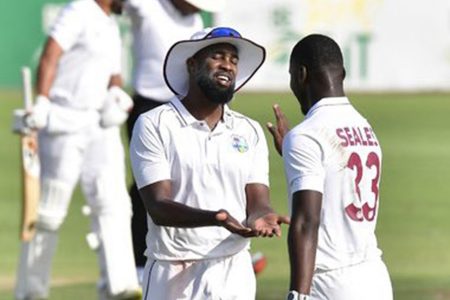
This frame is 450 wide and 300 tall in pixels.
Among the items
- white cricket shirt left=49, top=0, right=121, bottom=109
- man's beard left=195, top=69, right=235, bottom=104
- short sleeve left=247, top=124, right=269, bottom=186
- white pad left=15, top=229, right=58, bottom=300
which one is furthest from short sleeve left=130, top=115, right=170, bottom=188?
white pad left=15, top=229, right=58, bottom=300

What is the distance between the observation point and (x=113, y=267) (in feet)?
34.4

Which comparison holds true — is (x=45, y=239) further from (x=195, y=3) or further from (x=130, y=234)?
(x=195, y=3)

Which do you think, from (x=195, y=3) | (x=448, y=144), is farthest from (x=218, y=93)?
(x=448, y=144)

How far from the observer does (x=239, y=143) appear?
23.3 feet

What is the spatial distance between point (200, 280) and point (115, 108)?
383cm

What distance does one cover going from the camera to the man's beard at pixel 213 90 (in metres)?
7.09

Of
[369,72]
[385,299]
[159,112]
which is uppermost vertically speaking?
[159,112]

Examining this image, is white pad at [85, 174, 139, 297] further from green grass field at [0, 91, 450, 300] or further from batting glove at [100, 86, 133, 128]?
green grass field at [0, 91, 450, 300]

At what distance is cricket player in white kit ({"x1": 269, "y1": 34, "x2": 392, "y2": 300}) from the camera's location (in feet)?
20.4

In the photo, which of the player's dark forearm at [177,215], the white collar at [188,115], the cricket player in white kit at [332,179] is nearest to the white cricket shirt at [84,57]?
the white collar at [188,115]

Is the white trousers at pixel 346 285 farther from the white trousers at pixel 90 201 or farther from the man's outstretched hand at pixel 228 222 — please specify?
the white trousers at pixel 90 201

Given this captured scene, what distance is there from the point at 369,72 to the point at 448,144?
8003mm

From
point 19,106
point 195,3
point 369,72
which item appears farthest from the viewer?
point 369,72

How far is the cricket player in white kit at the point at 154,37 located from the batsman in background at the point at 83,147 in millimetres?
173
